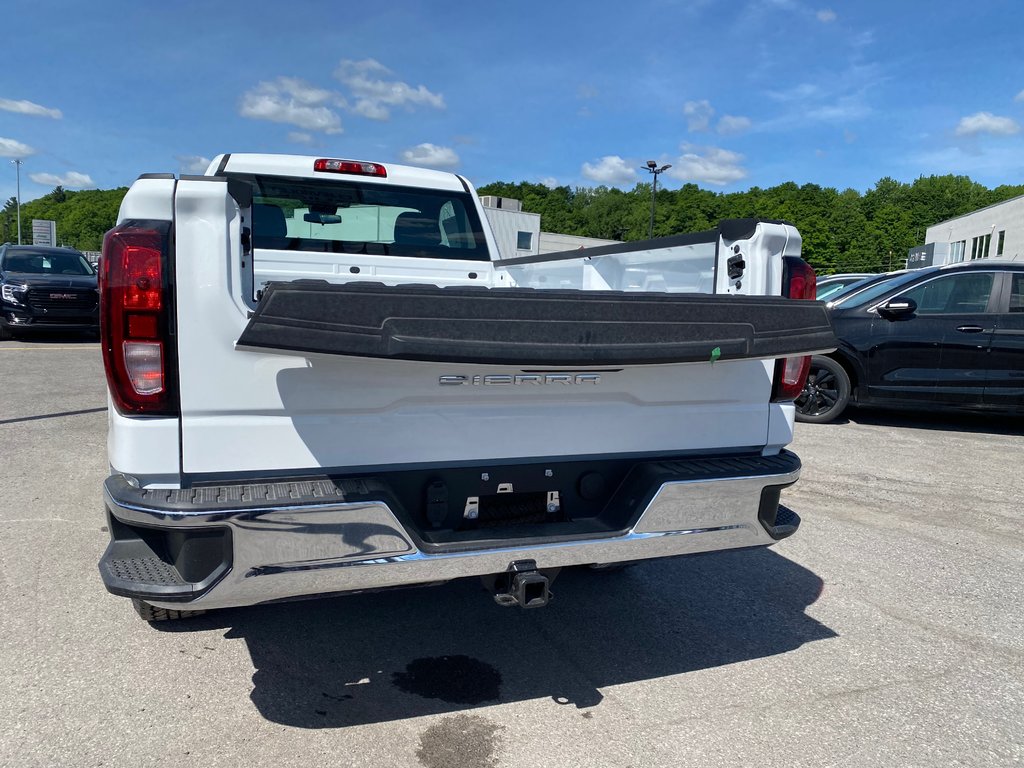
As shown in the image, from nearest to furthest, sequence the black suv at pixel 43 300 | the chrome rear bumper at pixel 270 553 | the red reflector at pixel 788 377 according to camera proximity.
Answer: the chrome rear bumper at pixel 270 553
the red reflector at pixel 788 377
the black suv at pixel 43 300

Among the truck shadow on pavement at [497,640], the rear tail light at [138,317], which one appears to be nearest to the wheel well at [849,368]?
the truck shadow on pavement at [497,640]

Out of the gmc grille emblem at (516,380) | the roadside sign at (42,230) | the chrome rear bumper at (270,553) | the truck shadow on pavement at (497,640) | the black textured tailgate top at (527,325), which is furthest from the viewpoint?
the roadside sign at (42,230)

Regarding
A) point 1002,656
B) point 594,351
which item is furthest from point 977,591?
point 594,351

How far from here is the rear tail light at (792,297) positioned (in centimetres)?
301

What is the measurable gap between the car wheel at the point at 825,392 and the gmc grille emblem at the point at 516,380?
Answer: 6.07 m

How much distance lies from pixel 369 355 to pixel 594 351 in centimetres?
66

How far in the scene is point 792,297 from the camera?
3.03 m

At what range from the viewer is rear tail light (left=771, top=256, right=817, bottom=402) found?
9.86ft

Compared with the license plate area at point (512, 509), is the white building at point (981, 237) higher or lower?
higher

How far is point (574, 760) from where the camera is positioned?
2.54 metres

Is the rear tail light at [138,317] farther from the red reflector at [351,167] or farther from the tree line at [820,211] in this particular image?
the tree line at [820,211]

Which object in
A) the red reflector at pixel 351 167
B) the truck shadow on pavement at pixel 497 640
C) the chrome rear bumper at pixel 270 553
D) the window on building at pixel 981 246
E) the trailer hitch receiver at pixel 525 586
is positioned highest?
the window on building at pixel 981 246

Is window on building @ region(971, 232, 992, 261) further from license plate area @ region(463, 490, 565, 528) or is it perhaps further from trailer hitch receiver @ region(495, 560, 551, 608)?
trailer hitch receiver @ region(495, 560, 551, 608)

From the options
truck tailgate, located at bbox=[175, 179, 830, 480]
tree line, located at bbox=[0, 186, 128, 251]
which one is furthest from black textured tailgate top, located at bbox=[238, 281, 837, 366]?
tree line, located at bbox=[0, 186, 128, 251]
